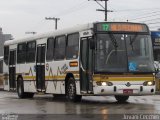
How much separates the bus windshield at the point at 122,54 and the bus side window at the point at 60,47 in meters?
2.84

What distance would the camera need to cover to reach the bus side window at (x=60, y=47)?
22219 millimetres

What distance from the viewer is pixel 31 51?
2592 centimetres

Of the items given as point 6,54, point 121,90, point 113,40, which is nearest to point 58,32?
point 113,40

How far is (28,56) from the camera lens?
26344 mm

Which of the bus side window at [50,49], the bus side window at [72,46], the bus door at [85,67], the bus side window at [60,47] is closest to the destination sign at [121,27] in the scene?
the bus door at [85,67]

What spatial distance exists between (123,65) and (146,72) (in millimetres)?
883

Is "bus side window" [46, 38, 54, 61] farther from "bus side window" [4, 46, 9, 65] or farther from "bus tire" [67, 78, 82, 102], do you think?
"bus side window" [4, 46, 9, 65]

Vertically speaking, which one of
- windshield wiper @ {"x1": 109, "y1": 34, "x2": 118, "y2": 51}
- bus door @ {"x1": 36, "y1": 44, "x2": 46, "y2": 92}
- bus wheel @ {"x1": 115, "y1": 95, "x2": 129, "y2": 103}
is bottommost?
bus wheel @ {"x1": 115, "y1": 95, "x2": 129, "y2": 103}

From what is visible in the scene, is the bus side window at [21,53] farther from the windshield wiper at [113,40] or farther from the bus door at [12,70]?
the windshield wiper at [113,40]

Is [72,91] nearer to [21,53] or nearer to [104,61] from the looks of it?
→ [104,61]

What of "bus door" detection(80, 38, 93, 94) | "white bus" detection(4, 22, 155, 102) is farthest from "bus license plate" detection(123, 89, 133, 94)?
"bus door" detection(80, 38, 93, 94)

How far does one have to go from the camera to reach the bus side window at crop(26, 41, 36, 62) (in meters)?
25.6

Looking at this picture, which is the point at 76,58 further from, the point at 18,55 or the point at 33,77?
the point at 18,55

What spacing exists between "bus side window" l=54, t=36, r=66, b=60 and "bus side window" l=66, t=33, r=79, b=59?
438 millimetres
